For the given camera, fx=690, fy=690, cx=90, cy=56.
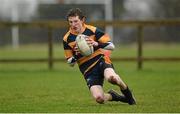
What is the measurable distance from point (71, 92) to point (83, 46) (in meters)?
2.91

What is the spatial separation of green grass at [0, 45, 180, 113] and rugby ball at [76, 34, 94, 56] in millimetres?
796

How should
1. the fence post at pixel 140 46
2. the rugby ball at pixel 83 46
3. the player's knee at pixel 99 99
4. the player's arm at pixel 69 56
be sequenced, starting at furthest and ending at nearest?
the fence post at pixel 140 46 < the player's arm at pixel 69 56 < the player's knee at pixel 99 99 < the rugby ball at pixel 83 46

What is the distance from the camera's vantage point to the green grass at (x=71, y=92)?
980 cm

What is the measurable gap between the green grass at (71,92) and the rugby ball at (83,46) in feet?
2.61

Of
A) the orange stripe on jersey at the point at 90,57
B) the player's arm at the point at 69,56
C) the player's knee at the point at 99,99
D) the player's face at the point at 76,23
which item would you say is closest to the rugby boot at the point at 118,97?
the player's knee at the point at 99,99

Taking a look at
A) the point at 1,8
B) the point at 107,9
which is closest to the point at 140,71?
the point at 107,9

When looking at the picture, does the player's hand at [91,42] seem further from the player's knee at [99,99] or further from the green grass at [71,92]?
the green grass at [71,92]

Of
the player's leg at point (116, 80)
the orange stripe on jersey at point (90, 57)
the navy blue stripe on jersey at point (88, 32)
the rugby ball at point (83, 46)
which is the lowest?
the player's leg at point (116, 80)

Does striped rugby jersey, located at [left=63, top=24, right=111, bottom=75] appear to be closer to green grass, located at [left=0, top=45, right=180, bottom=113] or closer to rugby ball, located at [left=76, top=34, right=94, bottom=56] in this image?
rugby ball, located at [left=76, top=34, right=94, bottom=56]

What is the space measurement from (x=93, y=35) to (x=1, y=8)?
84.4 ft

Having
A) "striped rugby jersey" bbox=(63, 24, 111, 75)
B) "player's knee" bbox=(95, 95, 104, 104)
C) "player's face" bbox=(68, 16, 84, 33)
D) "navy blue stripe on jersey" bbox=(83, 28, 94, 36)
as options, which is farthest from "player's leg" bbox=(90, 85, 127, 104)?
"player's face" bbox=(68, 16, 84, 33)

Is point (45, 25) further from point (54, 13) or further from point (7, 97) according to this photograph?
point (54, 13)

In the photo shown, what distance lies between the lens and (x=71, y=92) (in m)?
12.8

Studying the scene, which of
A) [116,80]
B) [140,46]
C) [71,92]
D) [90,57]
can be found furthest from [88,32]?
[140,46]
